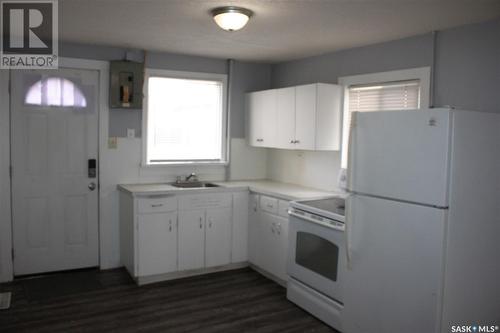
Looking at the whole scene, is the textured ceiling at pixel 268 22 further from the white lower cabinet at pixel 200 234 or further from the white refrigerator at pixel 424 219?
the white lower cabinet at pixel 200 234

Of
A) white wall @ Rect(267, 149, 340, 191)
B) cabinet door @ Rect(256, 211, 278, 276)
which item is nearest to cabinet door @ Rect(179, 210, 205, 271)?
cabinet door @ Rect(256, 211, 278, 276)

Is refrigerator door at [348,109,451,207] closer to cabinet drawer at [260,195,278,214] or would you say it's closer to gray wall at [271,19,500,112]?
gray wall at [271,19,500,112]

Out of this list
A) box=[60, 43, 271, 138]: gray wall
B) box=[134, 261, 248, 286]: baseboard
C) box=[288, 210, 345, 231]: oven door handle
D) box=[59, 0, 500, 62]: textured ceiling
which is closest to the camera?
box=[59, 0, 500, 62]: textured ceiling

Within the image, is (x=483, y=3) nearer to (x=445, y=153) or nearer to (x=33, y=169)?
(x=445, y=153)

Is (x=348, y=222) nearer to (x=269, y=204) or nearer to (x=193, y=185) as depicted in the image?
(x=269, y=204)

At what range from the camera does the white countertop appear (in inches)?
164

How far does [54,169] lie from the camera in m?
4.41

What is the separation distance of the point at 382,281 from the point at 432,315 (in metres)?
0.39

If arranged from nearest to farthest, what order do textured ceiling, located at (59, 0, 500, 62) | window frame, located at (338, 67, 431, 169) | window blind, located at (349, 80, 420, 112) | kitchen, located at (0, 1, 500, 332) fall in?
kitchen, located at (0, 1, 500, 332) < textured ceiling, located at (59, 0, 500, 62) < window frame, located at (338, 67, 431, 169) < window blind, located at (349, 80, 420, 112)

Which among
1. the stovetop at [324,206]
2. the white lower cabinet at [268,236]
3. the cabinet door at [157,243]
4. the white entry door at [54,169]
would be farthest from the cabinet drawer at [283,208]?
the white entry door at [54,169]

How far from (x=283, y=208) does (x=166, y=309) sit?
4.55ft

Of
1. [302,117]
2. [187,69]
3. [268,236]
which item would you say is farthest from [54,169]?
[302,117]

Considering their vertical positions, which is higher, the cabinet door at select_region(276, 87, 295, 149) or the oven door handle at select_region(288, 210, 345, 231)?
the cabinet door at select_region(276, 87, 295, 149)

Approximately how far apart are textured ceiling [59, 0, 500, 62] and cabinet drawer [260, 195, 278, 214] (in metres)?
1.51
